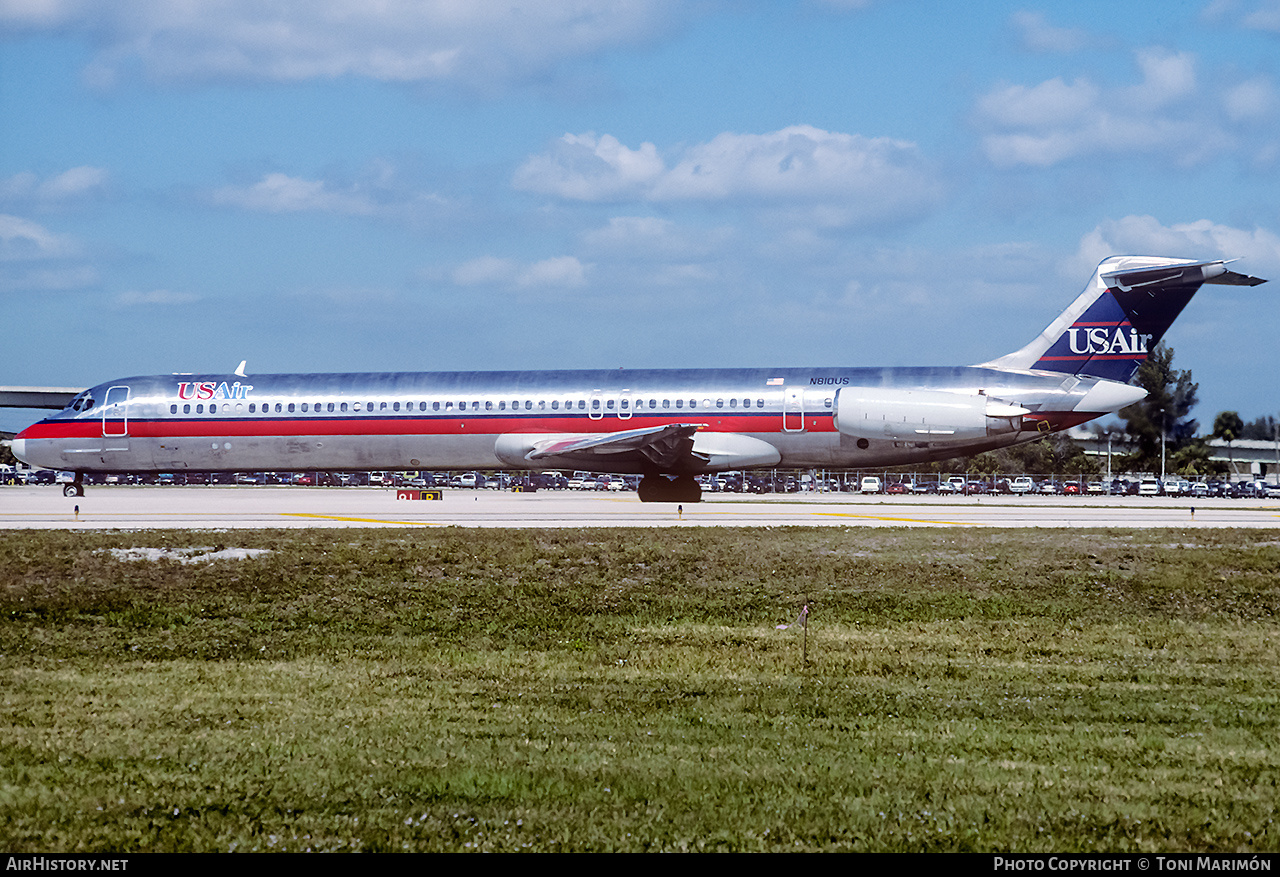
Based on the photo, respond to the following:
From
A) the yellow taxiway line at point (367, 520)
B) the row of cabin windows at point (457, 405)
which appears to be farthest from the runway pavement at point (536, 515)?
the row of cabin windows at point (457, 405)

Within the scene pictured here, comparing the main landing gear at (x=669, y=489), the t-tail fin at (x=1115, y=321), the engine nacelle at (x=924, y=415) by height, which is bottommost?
the main landing gear at (x=669, y=489)

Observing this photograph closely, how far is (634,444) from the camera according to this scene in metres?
37.7

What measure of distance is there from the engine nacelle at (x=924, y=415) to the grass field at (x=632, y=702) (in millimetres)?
14225

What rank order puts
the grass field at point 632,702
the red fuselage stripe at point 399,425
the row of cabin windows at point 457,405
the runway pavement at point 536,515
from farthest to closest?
the row of cabin windows at point 457,405
the red fuselage stripe at point 399,425
the runway pavement at point 536,515
the grass field at point 632,702

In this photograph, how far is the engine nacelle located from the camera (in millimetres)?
36219

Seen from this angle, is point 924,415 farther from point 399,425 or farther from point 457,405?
point 399,425

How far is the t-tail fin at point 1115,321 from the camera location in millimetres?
36750

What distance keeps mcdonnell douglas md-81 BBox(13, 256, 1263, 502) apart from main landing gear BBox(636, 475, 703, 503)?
0.05 metres

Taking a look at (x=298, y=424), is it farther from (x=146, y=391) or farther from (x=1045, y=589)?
(x=1045, y=589)

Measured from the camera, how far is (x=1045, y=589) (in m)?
19.2

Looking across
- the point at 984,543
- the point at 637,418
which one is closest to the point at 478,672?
the point at 984,543

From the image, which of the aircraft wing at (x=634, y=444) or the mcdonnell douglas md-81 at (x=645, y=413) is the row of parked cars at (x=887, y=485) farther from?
the aircraft wing at (x=634, y=444)

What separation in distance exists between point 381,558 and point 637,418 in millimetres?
18675

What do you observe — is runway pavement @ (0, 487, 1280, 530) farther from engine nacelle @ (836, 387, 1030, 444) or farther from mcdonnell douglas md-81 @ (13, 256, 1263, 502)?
engine nacelle @ (836, 387, 1030, 444)
